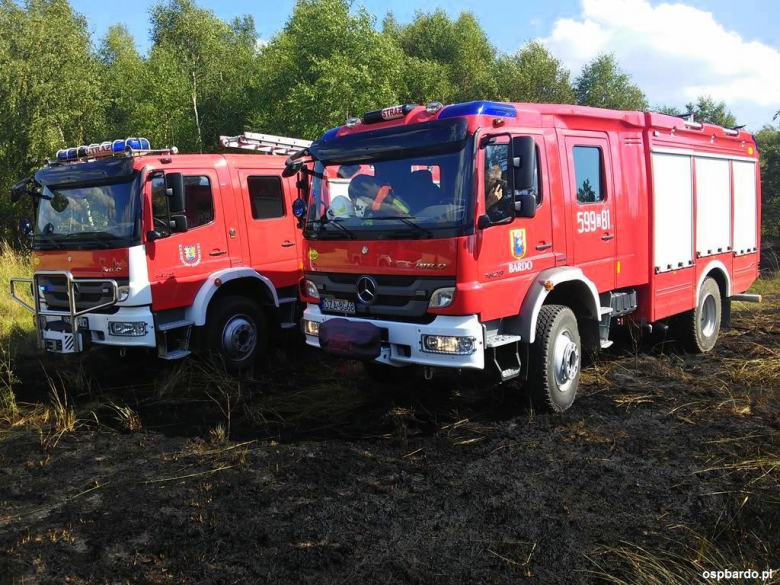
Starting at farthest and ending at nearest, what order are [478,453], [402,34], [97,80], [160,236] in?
[402,34] → [97,80] → [160,236] → [478,453]

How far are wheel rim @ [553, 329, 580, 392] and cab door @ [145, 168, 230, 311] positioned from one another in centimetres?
404

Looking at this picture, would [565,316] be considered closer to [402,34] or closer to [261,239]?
[261,239]

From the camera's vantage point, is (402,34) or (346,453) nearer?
(346,453)

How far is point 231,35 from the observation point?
121 feet

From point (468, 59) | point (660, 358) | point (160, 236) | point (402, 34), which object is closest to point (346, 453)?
point (160, 236)

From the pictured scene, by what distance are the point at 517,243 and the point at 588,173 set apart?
1375 millimetres

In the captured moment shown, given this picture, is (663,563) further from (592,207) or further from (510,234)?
(592,207)

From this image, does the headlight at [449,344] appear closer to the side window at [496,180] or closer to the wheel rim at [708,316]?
the side window at [496,180]

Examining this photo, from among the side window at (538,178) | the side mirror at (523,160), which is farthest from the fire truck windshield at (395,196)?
the side window at (538,178)

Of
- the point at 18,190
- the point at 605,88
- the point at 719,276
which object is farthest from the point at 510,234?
the point at 605,88

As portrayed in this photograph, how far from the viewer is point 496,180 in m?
4.97

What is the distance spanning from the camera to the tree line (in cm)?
2077

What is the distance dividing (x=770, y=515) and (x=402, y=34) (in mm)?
39637

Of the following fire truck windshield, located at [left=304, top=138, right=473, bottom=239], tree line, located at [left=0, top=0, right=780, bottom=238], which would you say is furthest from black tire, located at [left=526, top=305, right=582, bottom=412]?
tree line, located at [left=0, top=0, right=780, bottom=238]
